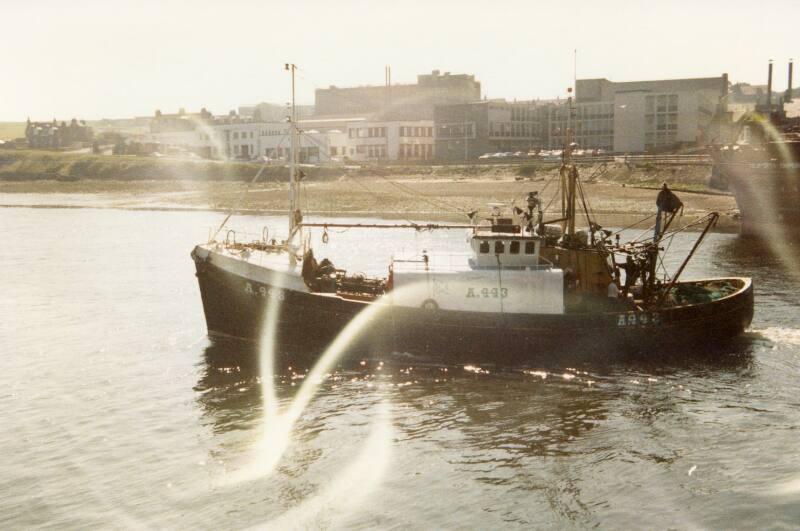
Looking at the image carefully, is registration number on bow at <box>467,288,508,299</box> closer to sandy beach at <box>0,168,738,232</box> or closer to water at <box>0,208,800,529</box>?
water at <box>0,208,800,529</box>

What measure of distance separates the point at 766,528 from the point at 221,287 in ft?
66.9

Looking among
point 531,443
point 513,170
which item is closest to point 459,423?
point 531,443

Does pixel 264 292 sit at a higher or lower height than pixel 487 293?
lower

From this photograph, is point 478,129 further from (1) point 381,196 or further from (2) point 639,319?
(2) point 639,319

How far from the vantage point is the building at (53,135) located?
170 m

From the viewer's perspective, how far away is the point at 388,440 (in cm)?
2228

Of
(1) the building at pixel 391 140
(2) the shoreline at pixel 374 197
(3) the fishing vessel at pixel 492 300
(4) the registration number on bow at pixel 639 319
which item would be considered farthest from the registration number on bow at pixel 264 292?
(1) the building at pixel 391 140

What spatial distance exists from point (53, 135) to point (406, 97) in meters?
72.3

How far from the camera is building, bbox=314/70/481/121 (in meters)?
144

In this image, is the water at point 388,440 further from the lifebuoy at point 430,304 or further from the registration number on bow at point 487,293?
the registration number on bow at point 487,293

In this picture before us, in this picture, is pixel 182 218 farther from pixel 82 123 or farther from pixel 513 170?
pixel 82 123

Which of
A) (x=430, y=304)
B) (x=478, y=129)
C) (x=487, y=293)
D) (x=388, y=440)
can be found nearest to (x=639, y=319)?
(x=487, y=293)

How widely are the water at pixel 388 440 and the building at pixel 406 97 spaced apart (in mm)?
108324

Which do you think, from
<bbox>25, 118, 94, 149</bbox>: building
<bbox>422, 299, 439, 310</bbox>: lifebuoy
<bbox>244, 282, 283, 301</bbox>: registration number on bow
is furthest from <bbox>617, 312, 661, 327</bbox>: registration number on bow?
<bbox>25, 118, 94, 149</bbox>: building
